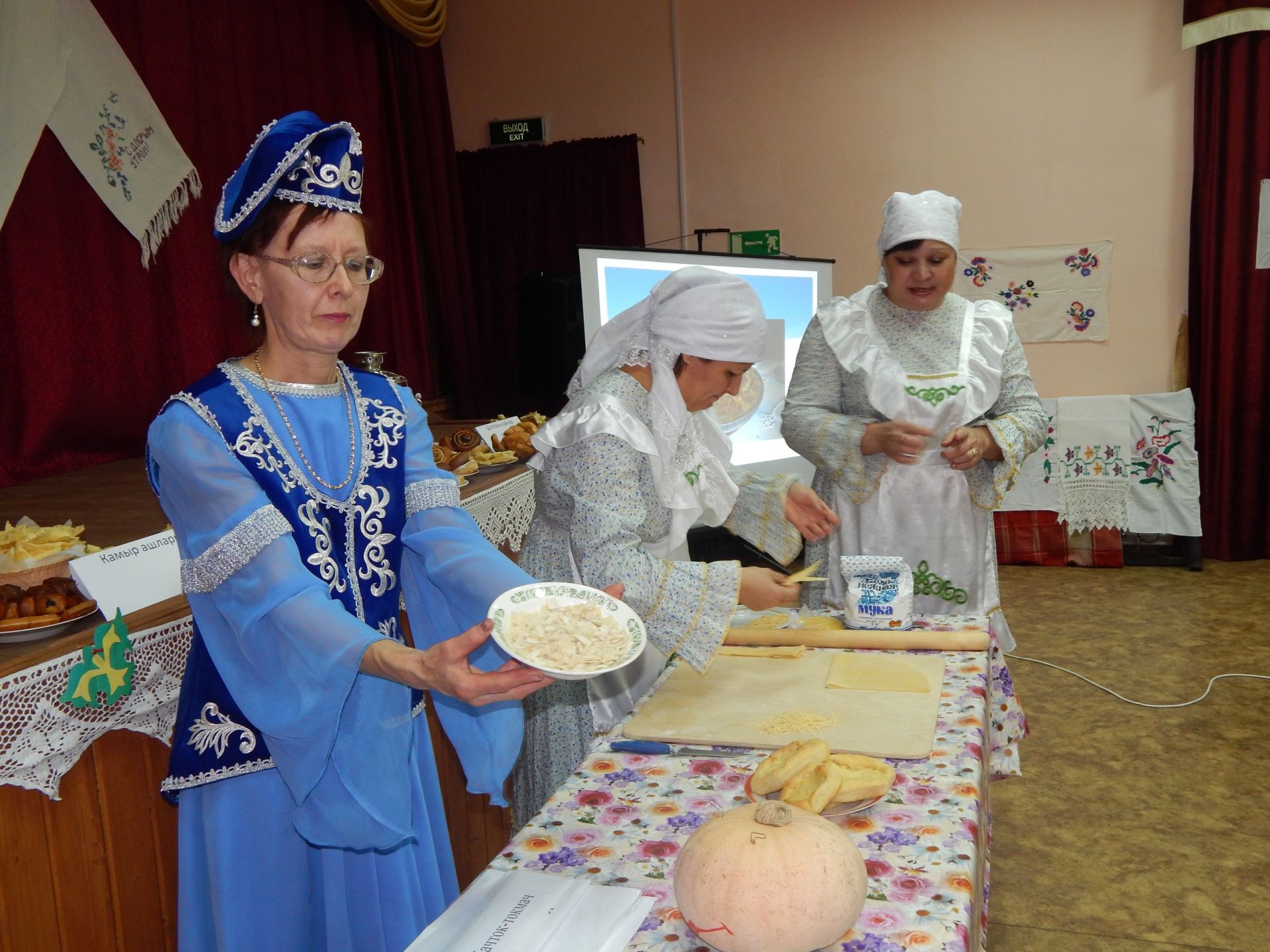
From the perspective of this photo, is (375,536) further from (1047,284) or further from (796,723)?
(1047,284)

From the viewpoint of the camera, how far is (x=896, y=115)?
18.2 ft

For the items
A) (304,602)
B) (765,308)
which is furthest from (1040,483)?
(304,602)

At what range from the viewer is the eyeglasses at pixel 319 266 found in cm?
124

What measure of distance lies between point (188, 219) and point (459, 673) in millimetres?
3915

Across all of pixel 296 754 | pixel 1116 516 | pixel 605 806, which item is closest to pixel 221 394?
pixel 296 754

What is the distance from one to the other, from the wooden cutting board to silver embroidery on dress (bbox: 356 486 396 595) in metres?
0.39

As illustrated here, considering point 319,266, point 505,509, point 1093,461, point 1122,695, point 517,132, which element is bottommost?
point 1122,695

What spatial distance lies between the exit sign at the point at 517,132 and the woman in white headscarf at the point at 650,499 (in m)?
4.84

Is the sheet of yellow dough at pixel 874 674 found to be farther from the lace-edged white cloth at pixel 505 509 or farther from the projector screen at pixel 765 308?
the projector screen at pixel 765 308

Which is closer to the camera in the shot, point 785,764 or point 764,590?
point 785,764

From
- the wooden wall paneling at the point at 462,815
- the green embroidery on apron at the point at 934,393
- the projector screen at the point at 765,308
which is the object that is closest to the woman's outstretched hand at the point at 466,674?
the wooden wall paneling at the point at 462,815

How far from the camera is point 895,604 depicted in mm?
1727

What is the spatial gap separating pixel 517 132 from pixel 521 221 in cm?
55

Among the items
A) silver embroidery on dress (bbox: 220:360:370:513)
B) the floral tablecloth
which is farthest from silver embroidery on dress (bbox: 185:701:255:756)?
the floral tablecloth
